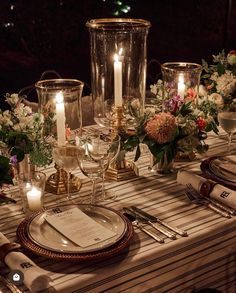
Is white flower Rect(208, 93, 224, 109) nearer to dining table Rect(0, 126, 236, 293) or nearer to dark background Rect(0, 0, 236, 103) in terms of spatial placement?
dining table Rect(0, 126, 236, 293)

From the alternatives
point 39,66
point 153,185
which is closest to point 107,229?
point 153,185

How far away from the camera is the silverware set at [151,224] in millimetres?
1270

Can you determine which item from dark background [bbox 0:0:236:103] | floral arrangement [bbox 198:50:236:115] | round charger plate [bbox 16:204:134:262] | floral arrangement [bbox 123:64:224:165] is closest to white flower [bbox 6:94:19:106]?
floral arrangement [bbox 123:64:224:165]

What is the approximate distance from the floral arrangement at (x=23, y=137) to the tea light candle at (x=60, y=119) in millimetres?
42

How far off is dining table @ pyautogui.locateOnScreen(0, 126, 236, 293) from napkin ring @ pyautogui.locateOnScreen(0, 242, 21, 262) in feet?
0.07

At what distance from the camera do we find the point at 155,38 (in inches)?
266

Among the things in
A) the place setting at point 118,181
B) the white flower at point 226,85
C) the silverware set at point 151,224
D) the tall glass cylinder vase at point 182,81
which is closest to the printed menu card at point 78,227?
the place setting at point 118,181

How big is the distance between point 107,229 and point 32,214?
205 millimetres

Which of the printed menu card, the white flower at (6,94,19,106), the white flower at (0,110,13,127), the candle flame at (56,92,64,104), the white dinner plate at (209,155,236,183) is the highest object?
the candle flame at (56,92,64,104)

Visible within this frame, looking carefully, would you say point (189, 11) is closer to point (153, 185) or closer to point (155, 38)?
point (155, 38)

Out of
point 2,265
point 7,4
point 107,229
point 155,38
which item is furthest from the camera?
point 155,38

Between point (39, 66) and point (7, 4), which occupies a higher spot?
point (7, 4)

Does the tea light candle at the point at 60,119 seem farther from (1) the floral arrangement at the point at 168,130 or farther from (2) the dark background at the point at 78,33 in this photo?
(2) the dark background at the point at 78,33

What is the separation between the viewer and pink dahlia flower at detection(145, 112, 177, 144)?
152cm
